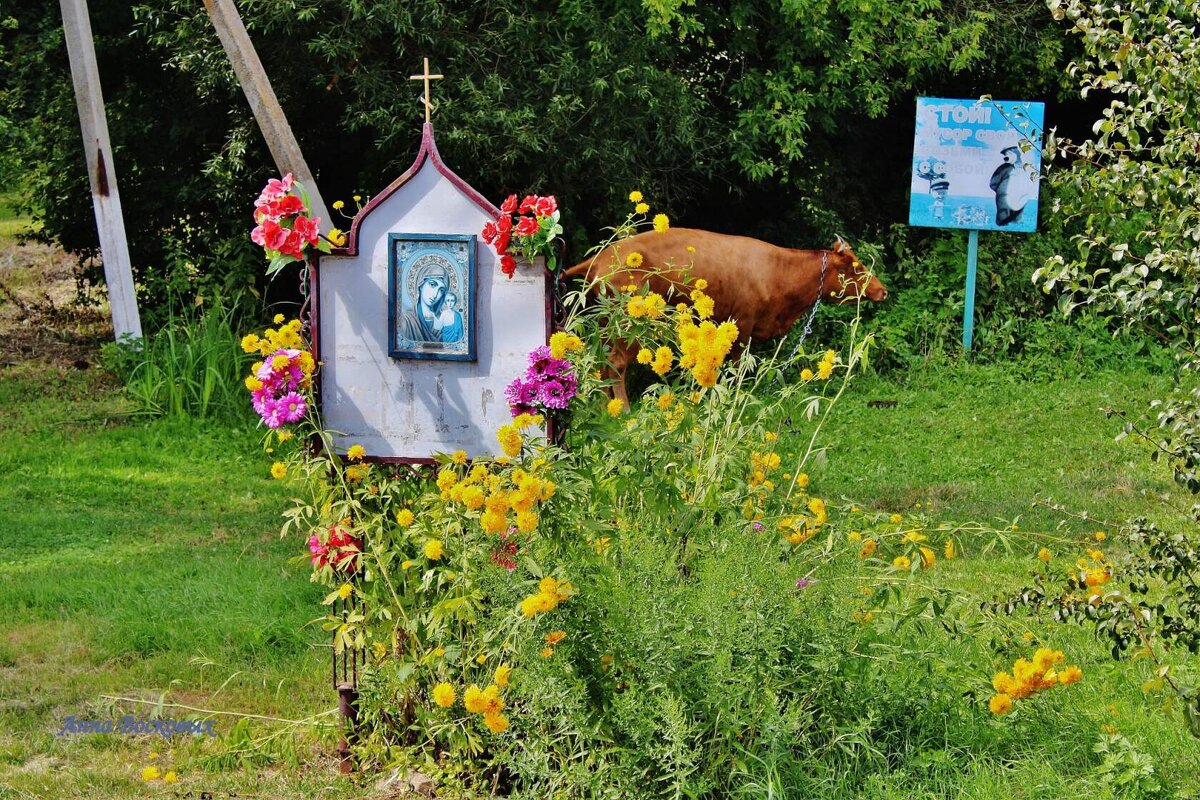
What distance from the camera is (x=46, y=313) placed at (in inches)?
464

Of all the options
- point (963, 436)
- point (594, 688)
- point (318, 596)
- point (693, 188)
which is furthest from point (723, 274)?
point (594, 688)

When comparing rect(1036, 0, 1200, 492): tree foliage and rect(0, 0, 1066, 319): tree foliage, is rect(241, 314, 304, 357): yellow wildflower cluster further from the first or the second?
rect(0, 0, 1066, 319): tree foliage

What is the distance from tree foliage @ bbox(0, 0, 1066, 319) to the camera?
31.5ft

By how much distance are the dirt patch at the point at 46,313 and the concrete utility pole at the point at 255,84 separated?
2.78 meters

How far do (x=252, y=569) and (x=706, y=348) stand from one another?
3.19 metres

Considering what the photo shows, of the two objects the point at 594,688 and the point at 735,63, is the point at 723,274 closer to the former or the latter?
the point at 735,63

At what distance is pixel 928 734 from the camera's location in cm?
381

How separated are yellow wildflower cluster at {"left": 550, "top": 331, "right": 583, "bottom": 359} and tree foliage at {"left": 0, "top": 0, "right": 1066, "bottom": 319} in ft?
18.3

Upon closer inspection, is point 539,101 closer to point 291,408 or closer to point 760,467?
point 291,408

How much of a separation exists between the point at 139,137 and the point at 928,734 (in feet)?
30.4

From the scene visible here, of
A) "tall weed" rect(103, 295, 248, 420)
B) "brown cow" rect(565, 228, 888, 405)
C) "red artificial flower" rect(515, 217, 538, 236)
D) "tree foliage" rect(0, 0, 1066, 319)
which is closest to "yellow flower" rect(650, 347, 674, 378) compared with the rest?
"red artificial flower" rect(515, 217, 538, 236)

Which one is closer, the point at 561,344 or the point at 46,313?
the point at 561,344

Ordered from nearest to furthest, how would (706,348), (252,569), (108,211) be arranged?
(706,348)
(252,569)
(108,211)

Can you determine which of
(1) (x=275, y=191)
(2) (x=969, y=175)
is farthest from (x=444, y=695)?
(2) (x=969, y=175)
